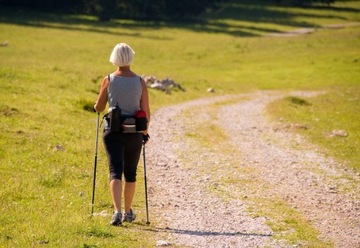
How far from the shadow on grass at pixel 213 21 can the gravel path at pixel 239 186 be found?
2208 inches

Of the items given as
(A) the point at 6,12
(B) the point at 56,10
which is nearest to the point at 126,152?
(A) the point at 6,12

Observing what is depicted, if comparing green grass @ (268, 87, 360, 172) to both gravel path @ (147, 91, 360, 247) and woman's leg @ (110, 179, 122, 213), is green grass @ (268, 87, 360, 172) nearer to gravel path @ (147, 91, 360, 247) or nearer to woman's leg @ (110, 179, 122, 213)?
gravel path @ (147, 91, 360, 247)

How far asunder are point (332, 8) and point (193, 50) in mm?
61020

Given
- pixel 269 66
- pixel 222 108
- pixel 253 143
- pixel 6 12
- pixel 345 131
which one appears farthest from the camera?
pixel 6 12

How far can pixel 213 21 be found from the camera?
104m

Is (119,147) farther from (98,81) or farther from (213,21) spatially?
(213,21)

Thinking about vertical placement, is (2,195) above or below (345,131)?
below

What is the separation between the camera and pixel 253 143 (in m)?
25.4

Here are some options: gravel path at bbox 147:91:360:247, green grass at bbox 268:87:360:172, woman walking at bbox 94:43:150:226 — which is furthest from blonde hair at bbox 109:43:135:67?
green grass at bbox 268:87:360:172

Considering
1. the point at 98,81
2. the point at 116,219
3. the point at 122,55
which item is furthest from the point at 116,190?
the point at 98,81

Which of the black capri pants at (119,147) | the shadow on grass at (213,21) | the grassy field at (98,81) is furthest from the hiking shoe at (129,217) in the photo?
the shadow on grass at (213,21)

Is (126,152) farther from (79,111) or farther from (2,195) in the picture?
(79,111)

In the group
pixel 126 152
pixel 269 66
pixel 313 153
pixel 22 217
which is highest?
pixel 269 66

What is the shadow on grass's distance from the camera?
283 ft
